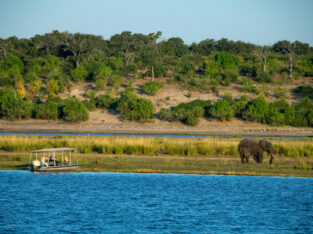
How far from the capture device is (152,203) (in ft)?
67.4

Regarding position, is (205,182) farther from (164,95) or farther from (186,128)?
(164,95)

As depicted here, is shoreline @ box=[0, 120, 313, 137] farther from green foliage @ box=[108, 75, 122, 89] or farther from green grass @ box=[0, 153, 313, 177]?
green grass @ box=[0, 153, 313, 177]

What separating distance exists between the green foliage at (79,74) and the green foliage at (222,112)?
2749cm

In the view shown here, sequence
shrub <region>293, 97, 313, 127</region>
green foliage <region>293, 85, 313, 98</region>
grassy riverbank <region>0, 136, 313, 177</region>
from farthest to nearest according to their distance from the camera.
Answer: green foliage <region>293, 85, 313, 98</region> → shrub <region>293, 97, 313, 127</region> → grassy riverbank <region>0, 136, 313, 177</region>

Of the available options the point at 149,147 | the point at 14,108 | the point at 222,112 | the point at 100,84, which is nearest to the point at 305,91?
the point at 222,112

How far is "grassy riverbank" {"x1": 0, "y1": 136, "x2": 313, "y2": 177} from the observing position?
92.4 feet

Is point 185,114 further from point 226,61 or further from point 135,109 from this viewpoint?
point 226,61

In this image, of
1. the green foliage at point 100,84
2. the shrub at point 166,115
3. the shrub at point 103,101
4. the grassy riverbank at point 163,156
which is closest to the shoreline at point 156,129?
the shrub at point 166,115

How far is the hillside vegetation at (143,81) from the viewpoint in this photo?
6969 centimetres

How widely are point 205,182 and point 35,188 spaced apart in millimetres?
8218

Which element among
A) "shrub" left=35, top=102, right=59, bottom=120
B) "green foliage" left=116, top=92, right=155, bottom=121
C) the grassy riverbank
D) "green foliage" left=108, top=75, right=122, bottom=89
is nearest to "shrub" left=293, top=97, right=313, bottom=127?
"green foliage" left=116, top=92, right=155, bottom=121

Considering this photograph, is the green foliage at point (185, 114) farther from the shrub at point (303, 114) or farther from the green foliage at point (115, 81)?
the green foliage at point (115, 81)

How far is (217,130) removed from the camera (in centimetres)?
6394

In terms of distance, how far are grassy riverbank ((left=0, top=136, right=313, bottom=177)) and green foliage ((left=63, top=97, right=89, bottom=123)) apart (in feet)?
92.9
